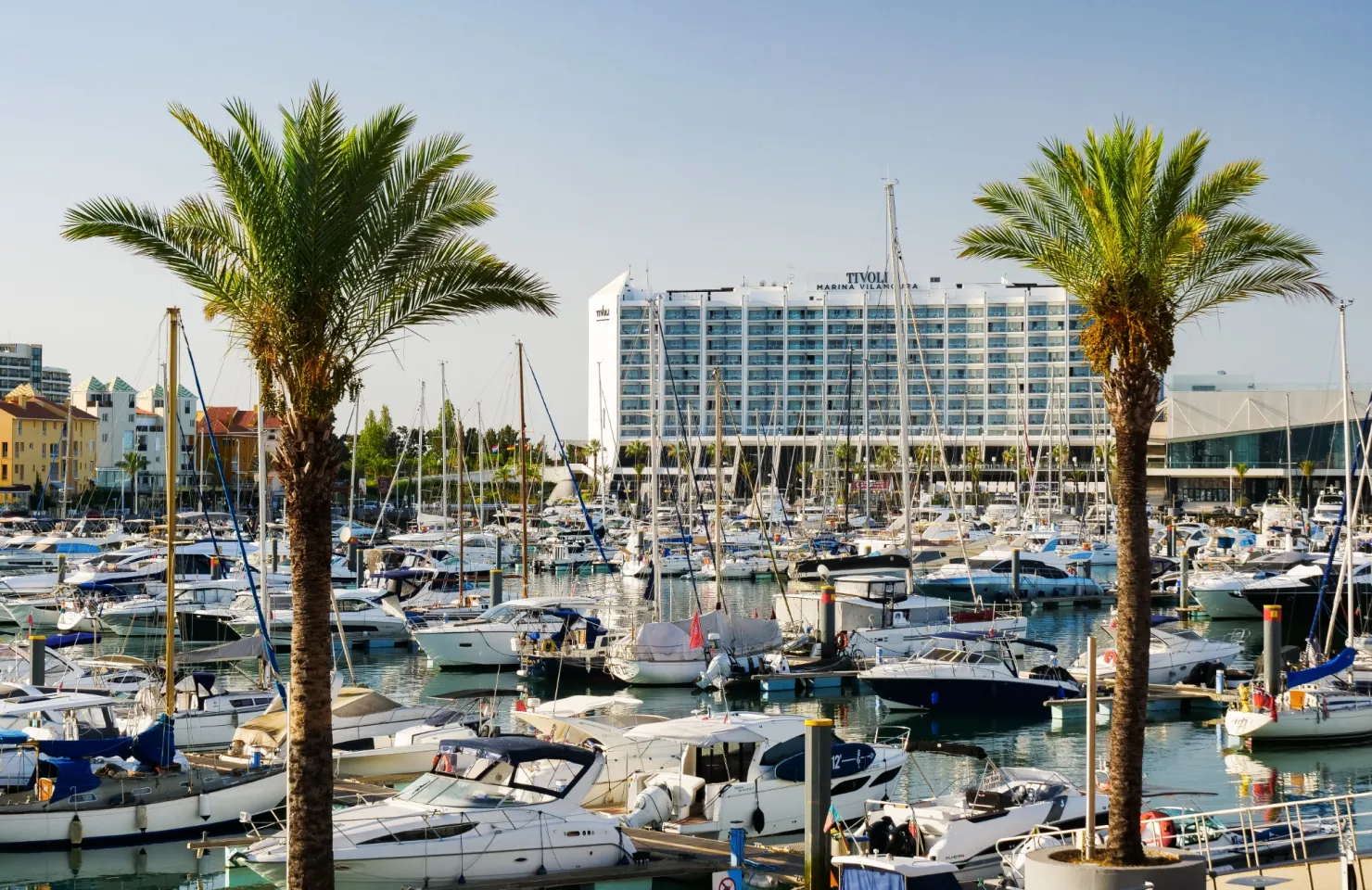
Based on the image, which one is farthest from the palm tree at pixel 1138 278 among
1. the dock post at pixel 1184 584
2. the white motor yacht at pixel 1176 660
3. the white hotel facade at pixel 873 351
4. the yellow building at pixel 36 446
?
the white hotel facade at pixel 873 351

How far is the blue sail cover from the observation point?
122 feet

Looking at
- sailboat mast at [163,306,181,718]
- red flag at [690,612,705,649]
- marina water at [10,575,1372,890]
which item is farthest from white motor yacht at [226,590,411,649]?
sailboat mast at [163,306,181,718]

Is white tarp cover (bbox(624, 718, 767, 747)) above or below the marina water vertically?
above

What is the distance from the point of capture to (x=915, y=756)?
119 ft

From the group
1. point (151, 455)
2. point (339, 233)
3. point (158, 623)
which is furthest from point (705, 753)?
point (151, 455)

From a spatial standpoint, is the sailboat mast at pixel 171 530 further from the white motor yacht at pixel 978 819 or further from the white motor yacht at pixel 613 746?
the white motor yacht at pixel 978 819

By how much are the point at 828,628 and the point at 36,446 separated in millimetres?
122041

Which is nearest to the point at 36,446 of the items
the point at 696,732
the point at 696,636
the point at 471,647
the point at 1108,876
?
the point at 471,647

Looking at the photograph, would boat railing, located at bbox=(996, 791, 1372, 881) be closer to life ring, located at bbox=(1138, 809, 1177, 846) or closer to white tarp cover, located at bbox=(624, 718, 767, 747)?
life ring, located at bbox=(1138, 809, 1177, 846)

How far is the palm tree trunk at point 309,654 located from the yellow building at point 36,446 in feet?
449

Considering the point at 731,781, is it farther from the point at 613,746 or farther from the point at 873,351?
the point at 873,351

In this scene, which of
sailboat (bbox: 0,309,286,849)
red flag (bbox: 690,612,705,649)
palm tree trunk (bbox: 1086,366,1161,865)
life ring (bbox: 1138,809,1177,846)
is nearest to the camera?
palm tree trunk (bbox: 1086,366,1161,865)

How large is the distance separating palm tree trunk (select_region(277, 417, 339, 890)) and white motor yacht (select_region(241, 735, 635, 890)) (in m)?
5.62

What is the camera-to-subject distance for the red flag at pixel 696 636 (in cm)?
4666
